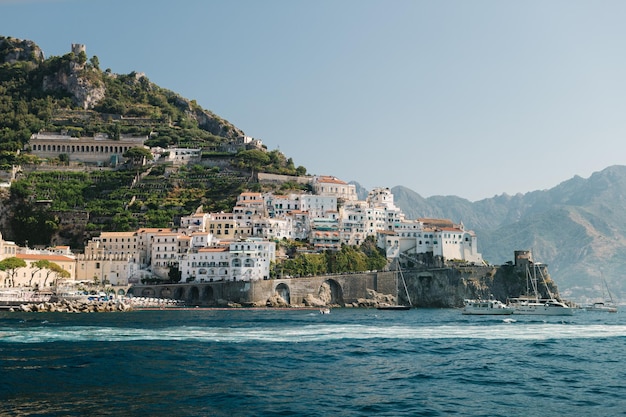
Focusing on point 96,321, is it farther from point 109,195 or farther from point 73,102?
point 73,102

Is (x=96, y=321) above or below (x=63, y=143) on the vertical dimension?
below

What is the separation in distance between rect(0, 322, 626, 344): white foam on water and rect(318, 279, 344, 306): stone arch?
125 feet

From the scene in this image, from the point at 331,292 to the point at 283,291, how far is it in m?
7.59

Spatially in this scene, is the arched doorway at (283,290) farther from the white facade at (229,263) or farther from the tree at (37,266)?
the tree at (37,266)

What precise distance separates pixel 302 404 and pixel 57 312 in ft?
180

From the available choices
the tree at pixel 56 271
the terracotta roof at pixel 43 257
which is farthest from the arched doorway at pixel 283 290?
the terracotta roof at pixel 43 257

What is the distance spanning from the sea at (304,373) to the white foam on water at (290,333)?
0.13 m

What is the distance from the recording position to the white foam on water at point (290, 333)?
A: 40781 mm

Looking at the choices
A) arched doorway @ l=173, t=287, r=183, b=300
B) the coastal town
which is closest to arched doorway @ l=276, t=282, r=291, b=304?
the coastal town

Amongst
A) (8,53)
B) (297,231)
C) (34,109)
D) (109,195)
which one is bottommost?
(297,231)

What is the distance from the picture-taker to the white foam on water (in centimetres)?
4078

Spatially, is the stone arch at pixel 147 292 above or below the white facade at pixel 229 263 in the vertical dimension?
below

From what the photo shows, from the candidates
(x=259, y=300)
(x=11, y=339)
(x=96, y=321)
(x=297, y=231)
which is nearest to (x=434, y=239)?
(x=297, y=231)

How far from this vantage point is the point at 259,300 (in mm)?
85188
